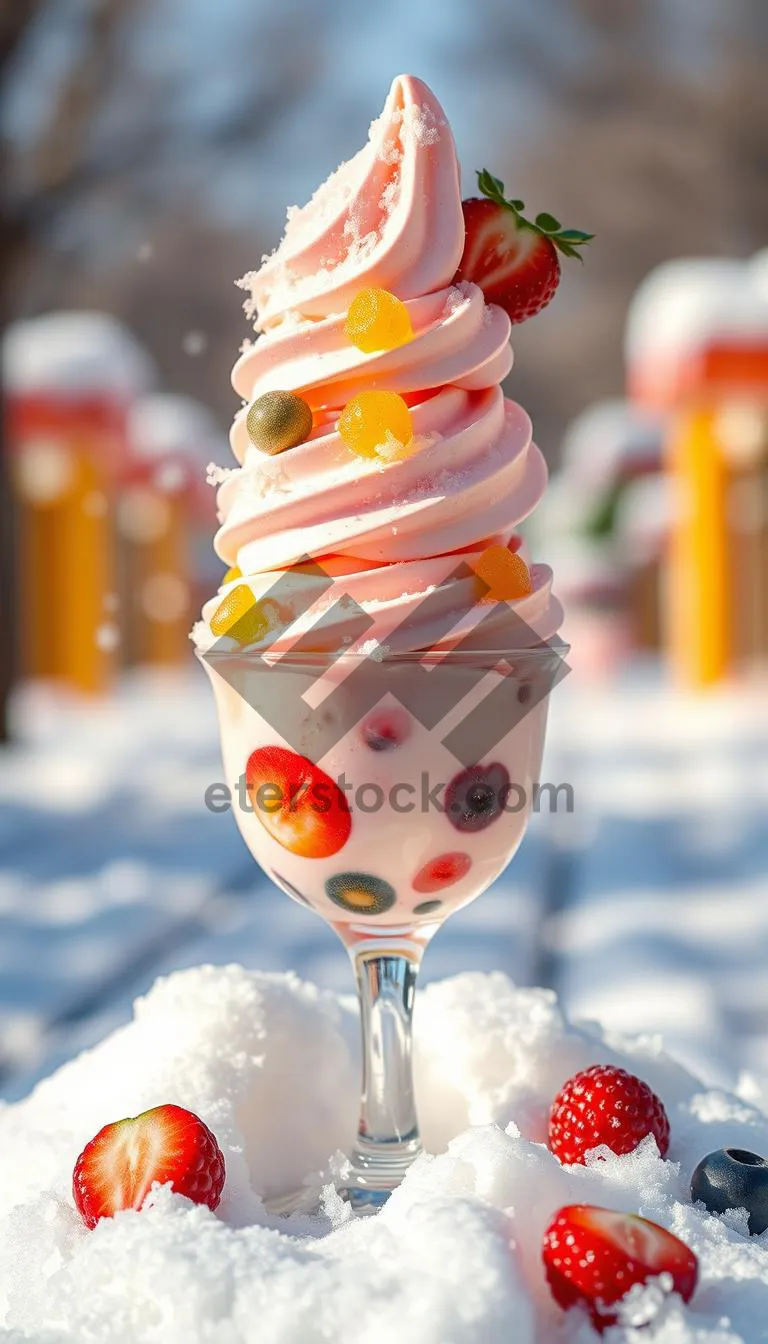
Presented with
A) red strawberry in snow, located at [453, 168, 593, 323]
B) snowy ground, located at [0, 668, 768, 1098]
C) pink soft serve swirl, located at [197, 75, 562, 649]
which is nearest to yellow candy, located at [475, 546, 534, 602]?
pink soft serve swirl, located at [197, 75, 562, 649]

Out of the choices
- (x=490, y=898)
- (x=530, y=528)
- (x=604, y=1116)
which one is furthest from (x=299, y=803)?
(x=530, y=528)

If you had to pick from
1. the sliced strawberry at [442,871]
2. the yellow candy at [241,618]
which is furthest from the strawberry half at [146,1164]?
the yellow candy at [241,618]

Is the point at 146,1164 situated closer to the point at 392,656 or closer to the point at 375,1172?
the point at 375,1172

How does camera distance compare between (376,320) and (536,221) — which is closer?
(376,320)

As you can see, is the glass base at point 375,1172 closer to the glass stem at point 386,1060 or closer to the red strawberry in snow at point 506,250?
the glass stem at point 386,1060

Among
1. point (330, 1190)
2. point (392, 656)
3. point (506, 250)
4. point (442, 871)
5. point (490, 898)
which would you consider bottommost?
point (490, 898)

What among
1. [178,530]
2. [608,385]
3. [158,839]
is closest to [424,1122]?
[158,839]

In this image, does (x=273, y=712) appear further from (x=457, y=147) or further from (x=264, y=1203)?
(x=457, y=147)

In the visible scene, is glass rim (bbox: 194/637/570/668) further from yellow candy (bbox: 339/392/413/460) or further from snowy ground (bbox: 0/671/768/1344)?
snowy ground (bbox: 0/671/768/1344)
